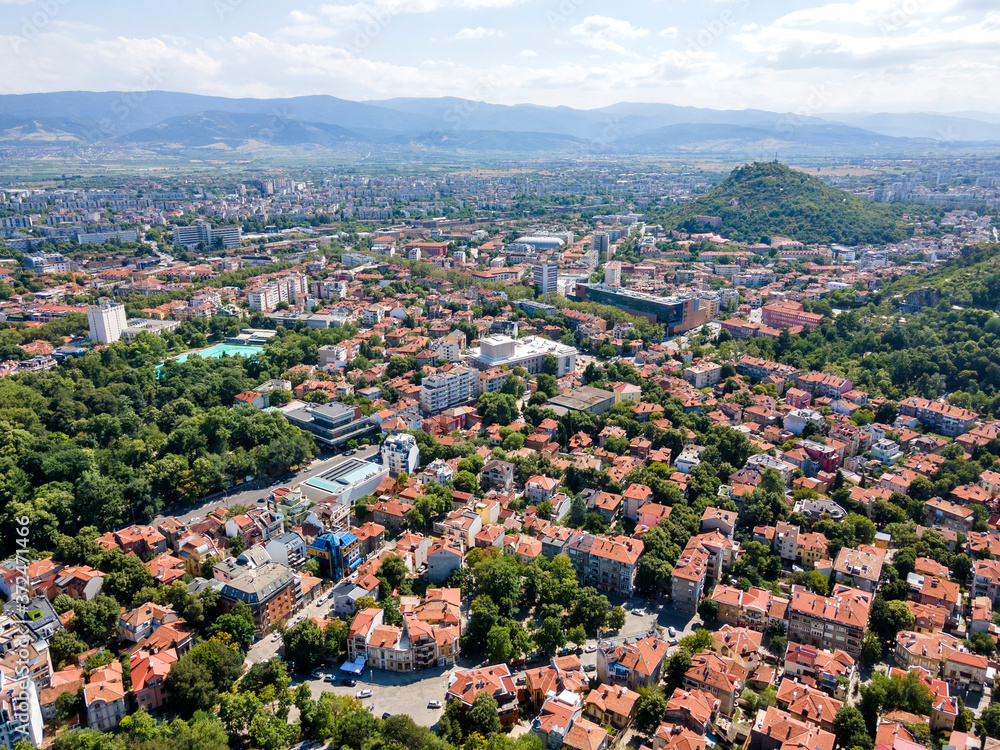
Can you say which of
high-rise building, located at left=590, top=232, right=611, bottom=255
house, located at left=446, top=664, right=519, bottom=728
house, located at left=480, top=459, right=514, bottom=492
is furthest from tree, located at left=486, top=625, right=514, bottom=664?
high-rise building, located at left=590, top=232, right=611, bottom=255

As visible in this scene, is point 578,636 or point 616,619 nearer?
point 578,636

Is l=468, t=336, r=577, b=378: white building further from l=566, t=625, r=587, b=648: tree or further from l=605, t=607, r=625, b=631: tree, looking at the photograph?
l=566, t=625, r=587, b=648: tree

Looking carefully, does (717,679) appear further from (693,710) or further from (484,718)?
(484,718)

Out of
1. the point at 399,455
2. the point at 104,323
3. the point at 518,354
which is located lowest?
the point at 399,455

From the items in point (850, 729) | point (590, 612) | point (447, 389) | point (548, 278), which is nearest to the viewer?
point (850, 729)

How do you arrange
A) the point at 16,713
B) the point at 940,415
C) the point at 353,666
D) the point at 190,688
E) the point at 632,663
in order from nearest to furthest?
the point at 16,713, the point at 190,688, the point at 632,663, the point at 353,666, the point at 940,415

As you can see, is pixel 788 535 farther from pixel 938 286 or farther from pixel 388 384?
pixel 938 286

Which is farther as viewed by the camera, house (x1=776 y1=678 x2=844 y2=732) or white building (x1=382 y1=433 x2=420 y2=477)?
white building (x1=382 y1=433 x2=420 y2=477)

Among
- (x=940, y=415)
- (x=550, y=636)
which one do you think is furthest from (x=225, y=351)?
(x=940, y=415)
